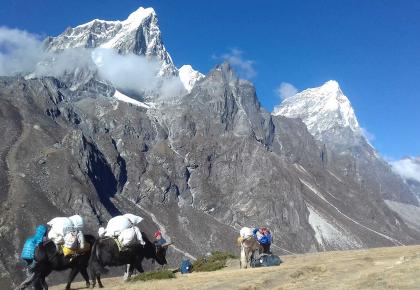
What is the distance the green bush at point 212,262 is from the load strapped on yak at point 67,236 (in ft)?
51.1

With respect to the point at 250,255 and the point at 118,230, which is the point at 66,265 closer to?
the point at 118,230

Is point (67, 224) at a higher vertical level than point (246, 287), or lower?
higher

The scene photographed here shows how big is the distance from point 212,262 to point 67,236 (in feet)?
62.7

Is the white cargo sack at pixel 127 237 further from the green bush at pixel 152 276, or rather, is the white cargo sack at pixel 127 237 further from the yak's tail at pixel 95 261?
the green bush at pixel 152 276

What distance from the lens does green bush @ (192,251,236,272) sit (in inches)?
1569

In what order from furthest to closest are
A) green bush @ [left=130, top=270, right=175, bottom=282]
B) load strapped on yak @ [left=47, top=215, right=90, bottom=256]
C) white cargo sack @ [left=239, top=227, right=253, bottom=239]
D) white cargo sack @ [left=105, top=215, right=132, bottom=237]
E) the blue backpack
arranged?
the blue backpack
white cargo sack @ [left=239, top=227, right=253, bottom=239]
green bush @ [left=130, top=270, right=175, bottom=282]
white cargo sack @ [left=105, top=215, right=132, bottom=237]
load strapped on yak @ [left=47, top=215, right=90, bottom=256]

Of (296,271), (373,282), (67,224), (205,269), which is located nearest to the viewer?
(373,282)

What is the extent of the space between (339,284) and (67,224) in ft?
40.1

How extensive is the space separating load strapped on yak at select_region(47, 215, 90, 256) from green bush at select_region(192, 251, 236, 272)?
1557 centimetres

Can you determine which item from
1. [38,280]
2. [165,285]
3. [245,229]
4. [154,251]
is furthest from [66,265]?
[245,229]

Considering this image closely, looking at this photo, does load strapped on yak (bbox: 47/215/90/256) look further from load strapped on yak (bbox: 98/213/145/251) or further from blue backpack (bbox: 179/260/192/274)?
blue backpack (bbox: 179/260/192/274)

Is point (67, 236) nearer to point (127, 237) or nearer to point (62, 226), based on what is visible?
point (62, 226)

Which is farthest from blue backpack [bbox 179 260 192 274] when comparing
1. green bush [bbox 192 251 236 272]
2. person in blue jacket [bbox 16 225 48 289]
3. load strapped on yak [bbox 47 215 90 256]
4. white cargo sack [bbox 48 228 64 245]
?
person in blue jacket [bbox 16 225 48 289]

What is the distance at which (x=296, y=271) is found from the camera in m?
27.0
